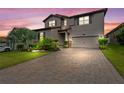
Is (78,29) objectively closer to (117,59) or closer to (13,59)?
(117,59)

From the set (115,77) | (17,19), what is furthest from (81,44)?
(115,77)

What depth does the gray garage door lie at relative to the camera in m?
15.3

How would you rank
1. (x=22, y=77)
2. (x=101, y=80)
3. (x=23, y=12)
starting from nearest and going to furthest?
(x=101, y=80)
(x=22, y=77)
(x=23, y=12)

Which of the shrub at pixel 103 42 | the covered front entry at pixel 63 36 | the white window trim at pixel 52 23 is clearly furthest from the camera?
the white window trim at pixel 52 23

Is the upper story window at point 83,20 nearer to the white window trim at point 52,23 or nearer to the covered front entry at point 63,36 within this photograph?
the covered front entry at point 63,36

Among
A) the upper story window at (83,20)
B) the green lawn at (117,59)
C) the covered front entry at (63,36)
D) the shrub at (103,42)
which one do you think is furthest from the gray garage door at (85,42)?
the green lawn at (117,59)

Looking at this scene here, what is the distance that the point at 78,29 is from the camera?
56.8 ft

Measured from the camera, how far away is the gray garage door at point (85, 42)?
15268mm

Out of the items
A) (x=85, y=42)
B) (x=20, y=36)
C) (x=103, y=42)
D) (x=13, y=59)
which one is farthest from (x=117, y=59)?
(x=85, y=42)

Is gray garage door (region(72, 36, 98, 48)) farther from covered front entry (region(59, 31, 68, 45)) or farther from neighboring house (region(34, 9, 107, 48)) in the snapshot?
covered front entry (region(59, 31, 68, 45))

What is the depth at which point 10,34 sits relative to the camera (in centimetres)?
1023

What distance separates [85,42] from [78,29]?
6.82 ft
